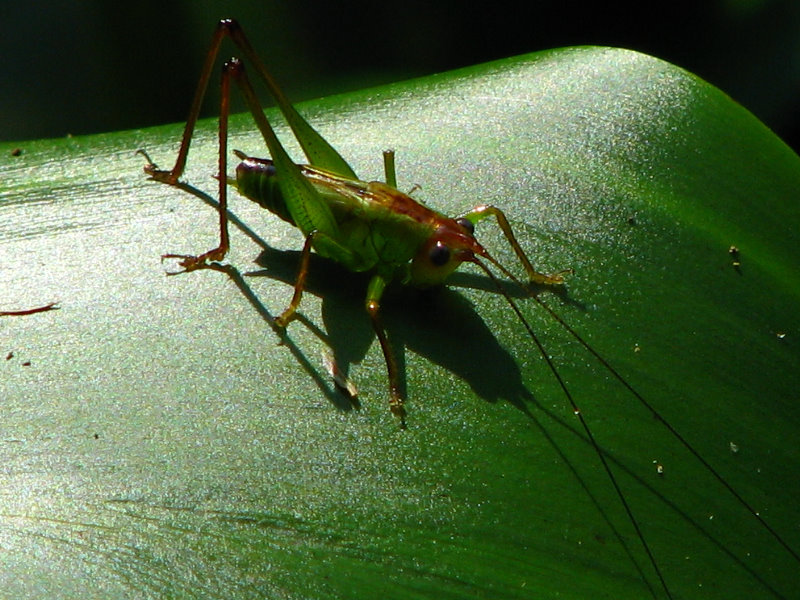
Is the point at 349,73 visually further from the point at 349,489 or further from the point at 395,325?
the point at 349,489

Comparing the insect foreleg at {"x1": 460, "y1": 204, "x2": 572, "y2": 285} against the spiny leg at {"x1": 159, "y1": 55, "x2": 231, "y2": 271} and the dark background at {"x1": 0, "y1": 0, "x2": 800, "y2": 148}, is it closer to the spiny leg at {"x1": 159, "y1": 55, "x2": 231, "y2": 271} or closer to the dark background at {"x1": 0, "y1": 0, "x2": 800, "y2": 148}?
the spiny leg at {"x1": 159, "y1": 55, "x2": 231, "y2": 271}

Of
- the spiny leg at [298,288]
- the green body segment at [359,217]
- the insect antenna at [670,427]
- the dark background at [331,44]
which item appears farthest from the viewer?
the dark background at [331,44]

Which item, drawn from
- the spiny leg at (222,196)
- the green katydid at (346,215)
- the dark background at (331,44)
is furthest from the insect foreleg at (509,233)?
the dark background at (331,44)

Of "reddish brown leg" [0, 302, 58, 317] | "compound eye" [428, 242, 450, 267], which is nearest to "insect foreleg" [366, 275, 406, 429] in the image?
"compound eye" [428, 242, 450, 267]

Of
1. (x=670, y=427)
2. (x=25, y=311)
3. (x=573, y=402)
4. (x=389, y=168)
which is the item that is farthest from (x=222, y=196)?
(x=670, y=427)

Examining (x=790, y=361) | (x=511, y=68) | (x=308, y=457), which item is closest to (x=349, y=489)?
(x=308, y=457)

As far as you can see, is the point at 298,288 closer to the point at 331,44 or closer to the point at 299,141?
the point at 299,141

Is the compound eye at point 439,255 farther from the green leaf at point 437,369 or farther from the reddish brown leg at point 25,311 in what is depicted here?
the reddish brown leg at point 25,311
